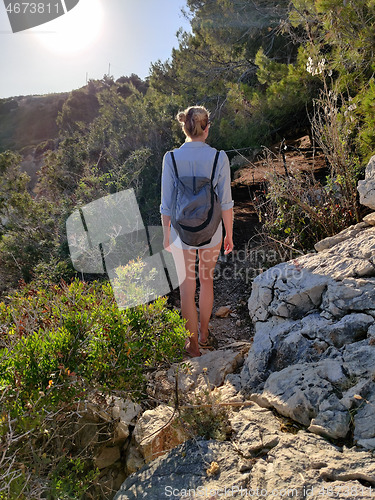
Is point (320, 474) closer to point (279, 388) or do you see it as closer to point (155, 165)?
point (279, 388)

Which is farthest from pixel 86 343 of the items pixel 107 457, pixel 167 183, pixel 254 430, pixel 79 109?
pixel 79 109

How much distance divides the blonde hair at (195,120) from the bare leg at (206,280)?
79 cm

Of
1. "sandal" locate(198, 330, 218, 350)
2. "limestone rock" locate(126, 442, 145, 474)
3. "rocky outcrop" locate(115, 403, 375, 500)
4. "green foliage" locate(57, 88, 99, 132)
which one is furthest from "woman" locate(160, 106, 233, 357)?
"green foliage" locate(57, 88, 99, 132)

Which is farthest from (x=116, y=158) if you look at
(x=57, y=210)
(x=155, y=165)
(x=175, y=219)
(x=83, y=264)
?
(x=175, y=219)

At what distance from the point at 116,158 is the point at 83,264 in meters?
3.23

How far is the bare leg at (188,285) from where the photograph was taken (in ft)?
8.85

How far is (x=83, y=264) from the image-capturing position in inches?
169

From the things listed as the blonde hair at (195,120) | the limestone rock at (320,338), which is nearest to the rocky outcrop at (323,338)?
the limestone rock at (320,338)

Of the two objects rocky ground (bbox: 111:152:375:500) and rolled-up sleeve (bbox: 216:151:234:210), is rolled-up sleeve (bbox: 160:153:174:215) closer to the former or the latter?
rolled-up sleeve (bbox: 216:151:234:210)

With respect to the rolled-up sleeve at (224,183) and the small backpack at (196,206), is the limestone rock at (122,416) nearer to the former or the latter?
the small backpack at (196,206)

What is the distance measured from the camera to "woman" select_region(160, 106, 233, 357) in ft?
8.16

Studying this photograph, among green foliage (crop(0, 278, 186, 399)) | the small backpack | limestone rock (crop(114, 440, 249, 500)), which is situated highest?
the small backpack

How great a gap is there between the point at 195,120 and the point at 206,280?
1182mm

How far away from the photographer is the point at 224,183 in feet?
8.41
